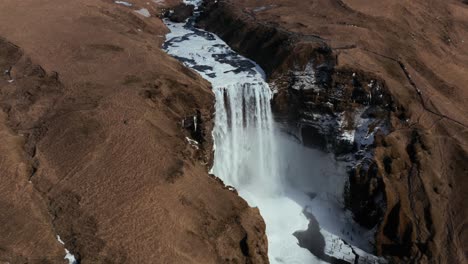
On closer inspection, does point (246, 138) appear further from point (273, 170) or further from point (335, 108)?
point (335, 108)

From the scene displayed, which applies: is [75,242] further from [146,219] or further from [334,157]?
[334,157]

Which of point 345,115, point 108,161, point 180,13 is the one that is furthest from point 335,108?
point 180,13

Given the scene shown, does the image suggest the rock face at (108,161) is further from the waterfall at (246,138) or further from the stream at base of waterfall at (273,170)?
the stream at base of waterfall at (273,170)

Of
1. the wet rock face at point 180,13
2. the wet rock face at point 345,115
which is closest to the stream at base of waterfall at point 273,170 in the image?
the wet rock face at point 345,115

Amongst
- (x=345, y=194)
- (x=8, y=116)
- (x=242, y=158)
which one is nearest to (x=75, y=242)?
(x=8, y=116)

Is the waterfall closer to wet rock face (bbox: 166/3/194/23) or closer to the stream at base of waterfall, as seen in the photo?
the stream at base of waterfall

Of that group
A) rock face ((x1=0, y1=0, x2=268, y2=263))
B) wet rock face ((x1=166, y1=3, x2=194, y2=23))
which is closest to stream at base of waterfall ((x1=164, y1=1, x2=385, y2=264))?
rock face ((x1=0, y1=0, x2=268, y2=263))
